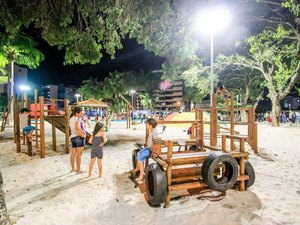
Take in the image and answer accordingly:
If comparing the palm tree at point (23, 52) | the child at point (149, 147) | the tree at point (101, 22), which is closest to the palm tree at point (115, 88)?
the palm tree at point (23, 52)

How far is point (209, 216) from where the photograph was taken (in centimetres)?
434

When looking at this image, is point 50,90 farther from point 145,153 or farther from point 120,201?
point 120,201

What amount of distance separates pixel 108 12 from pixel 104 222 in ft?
18.2

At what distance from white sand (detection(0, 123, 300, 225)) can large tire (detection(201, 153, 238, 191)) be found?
36 centimetres

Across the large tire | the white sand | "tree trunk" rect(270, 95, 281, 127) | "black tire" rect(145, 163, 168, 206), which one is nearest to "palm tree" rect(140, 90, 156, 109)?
"tree trunk" rect(270, 95, 281, 127)

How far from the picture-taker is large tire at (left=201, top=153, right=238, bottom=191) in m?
4.87

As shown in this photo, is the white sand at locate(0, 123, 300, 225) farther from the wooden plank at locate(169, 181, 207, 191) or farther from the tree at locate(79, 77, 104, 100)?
the tree at locate(79, 77, 104, 100)

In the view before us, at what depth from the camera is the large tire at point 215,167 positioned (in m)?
4.87

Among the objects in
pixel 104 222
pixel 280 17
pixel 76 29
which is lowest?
pixel 104 222

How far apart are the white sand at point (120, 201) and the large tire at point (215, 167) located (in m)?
0.36

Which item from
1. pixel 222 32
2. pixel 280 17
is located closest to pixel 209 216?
pixel 280 17

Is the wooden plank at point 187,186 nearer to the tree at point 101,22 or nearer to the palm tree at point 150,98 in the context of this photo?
the tree at point 101,22

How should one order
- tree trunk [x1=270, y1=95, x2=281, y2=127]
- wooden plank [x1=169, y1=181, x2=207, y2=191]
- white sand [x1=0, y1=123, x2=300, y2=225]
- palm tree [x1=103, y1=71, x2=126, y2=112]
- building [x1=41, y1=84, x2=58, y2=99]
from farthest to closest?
building [x1=41, y1=84, x2=58, y2=99]
palm tree [x1=103, y1=71, x2=126, y2=112]
tree trunk [x1=270, y1=95, x2=281, y2=127]
wooden plank [x1=169, y1=181, x2=207, y2=191]
white sand [x1=0, y1=123, x2=300, y2=225]

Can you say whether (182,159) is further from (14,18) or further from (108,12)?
(14,18)
